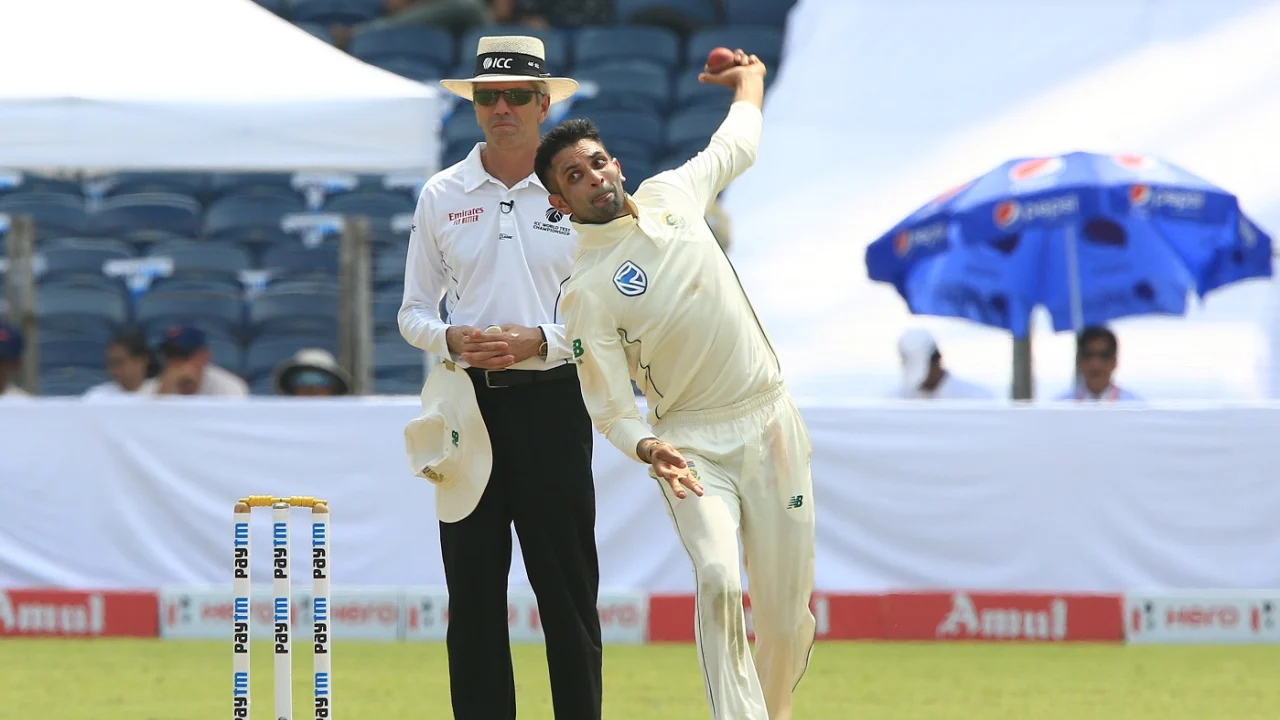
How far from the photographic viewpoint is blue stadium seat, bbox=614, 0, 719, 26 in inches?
558

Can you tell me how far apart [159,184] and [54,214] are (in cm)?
74

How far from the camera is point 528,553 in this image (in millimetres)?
4586

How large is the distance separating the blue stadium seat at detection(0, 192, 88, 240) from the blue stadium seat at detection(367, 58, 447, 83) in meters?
2.24

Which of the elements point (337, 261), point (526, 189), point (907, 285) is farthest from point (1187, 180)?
point (337, 261)

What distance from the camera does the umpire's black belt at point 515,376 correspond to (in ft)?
14.9

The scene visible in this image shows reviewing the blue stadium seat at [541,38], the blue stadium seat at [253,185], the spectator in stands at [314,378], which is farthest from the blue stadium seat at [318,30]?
the spectator in stands at [314,378]

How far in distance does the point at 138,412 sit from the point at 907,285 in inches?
151

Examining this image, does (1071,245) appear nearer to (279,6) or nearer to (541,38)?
(541,38)

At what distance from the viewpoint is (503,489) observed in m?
4.57

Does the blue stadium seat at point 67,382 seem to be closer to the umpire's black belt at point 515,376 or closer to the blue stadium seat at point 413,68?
the blue stadium seat at point 413,68

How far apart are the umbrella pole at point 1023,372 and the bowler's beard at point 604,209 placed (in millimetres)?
5070

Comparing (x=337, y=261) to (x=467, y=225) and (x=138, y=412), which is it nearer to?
(x=138, y=412)

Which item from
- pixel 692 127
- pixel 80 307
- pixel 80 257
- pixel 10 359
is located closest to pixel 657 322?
pixel 10 359

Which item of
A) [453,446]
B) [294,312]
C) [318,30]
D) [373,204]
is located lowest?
[453,446]
